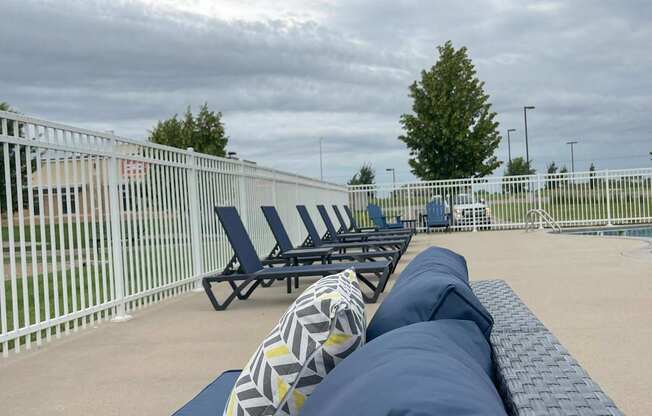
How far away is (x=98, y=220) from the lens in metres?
6.30

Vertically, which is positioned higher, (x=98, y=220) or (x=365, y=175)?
(x=365, y=175)

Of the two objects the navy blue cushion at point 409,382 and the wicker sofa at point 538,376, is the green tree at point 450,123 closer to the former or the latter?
the wicker sofa at point 538,376

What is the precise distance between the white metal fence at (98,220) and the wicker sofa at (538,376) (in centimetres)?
306

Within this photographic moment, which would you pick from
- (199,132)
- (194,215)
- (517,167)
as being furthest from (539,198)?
(517,167)

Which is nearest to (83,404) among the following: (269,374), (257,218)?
(269,374)

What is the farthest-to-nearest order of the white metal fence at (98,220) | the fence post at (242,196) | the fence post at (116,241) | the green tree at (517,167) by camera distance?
the green tree at (517,167)
the fence post at (242,196)
the fence post at (116,241)
the white metal fence at (98,220)

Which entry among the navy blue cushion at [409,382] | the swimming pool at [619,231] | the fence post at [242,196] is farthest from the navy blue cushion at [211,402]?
the swimming pool at [619,231]

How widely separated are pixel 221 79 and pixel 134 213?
36.7ft

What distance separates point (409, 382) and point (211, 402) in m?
1.49

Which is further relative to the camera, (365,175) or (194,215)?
(365,175)

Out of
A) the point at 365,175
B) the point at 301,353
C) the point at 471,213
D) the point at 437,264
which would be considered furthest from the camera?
the point at 365,175

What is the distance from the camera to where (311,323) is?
1.46 meters

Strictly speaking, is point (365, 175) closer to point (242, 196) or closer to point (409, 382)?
point (242, 196)

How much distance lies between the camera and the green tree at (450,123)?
84.2ft
